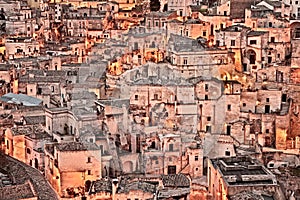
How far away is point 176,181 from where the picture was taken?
24.8 m

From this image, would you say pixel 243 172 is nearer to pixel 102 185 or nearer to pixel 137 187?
pixel 137 187

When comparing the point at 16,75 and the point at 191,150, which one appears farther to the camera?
the point at 16,75

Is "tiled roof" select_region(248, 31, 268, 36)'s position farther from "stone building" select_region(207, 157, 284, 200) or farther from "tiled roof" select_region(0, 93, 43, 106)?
"stone building" select_region(207, 157, 284, 200)

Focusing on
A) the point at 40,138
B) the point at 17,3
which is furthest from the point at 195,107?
the point at 17,3

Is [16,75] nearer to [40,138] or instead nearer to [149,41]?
[149,41]

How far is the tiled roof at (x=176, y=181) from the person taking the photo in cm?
2455

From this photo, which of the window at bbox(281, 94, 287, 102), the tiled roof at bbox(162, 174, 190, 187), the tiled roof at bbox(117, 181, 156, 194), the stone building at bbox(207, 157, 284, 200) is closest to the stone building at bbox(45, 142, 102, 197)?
the tiled roof at bbox(117, 181, 156, 194)

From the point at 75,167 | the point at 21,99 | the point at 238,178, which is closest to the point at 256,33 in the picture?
the point at 21,99

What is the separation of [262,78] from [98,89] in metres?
7.97

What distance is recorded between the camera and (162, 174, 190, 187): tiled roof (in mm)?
24547

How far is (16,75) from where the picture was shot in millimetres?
37438

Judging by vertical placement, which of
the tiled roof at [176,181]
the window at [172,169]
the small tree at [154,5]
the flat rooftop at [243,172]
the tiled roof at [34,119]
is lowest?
the window at [172,169]

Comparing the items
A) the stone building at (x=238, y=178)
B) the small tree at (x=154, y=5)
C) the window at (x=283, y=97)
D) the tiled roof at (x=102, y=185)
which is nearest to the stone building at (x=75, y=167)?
the tiled roof at (x=102, y=185)

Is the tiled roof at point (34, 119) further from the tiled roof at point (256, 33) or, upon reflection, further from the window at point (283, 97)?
the tiled roof at point (256, 33)
